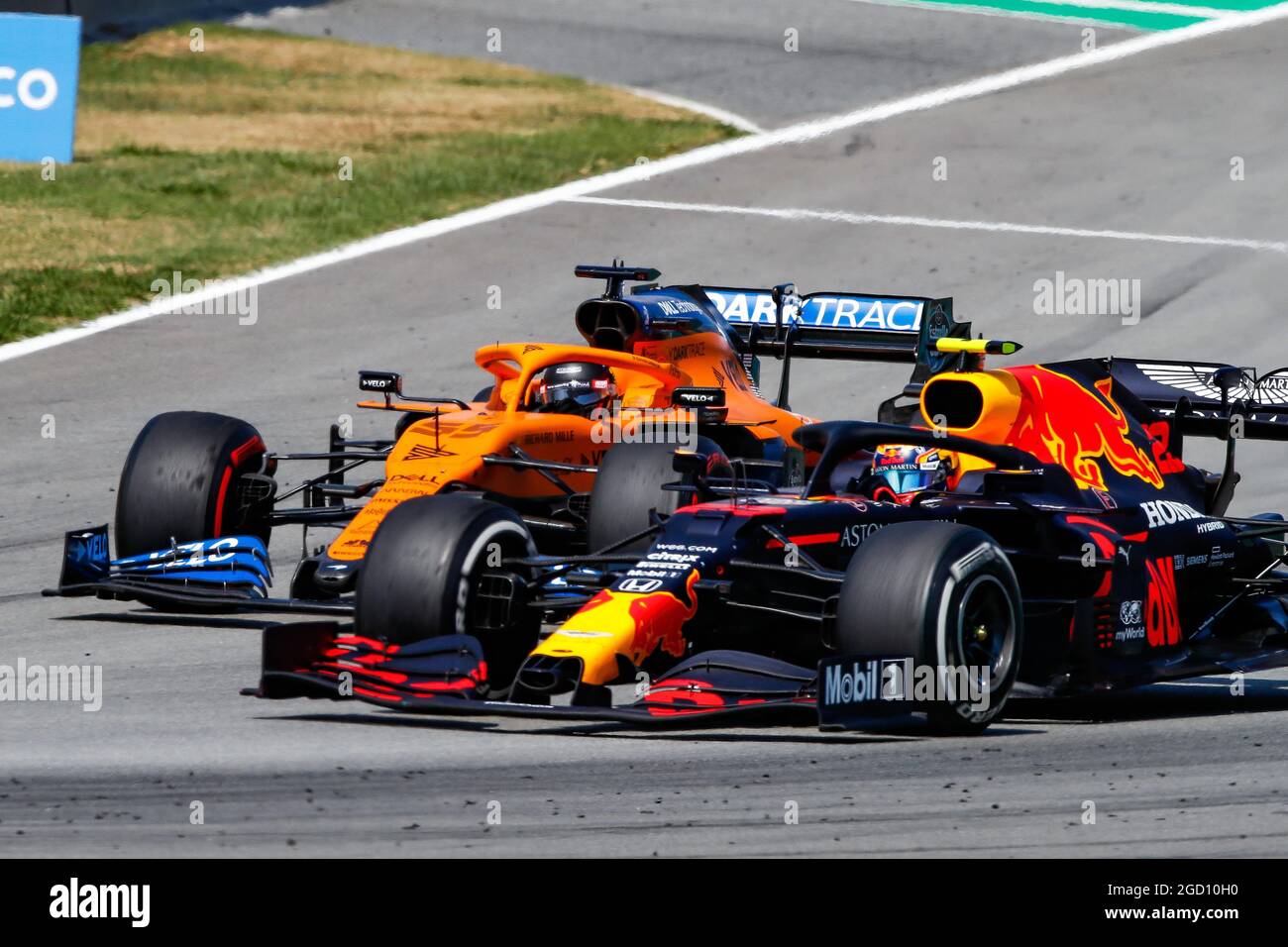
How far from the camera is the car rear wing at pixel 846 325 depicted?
1504cm

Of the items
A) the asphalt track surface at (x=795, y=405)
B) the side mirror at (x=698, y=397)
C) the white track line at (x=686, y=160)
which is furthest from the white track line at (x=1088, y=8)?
the side mirror at (x=698, y=397)

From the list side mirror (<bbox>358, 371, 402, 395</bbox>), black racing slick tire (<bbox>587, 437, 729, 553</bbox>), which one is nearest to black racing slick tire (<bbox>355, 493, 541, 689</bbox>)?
black racing slick tire (<bbox>587, 437, 729, 553</bbox>)

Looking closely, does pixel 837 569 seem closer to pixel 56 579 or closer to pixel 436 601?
pixel 436 601

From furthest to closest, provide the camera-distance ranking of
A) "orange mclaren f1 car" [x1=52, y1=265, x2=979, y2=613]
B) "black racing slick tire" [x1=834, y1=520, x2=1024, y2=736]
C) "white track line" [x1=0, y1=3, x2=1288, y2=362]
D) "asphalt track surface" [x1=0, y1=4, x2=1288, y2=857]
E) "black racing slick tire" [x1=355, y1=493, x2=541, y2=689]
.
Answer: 1. "white track line" [x1=0, y1=3, x2=1288, y2=362]
2. "orange mclaren f1 car" [x1=52, y1=265, x2=979, y2=613]
3. "black racing slick tire" [x1=355, y1=493, x2=541, y2=689]
4. "black racing slick tire" [x1=834, y1=520, x2=1024, y2=736]
5. "asphalt track surface" [x1=0, y1=4, x2=1288, y2=857]

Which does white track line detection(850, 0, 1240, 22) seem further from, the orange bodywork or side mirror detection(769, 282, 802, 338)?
the orange bodywork

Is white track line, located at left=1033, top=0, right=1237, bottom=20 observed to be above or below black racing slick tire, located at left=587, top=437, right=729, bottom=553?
above

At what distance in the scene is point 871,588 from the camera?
30.1 feet

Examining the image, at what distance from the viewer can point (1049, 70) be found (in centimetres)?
3075

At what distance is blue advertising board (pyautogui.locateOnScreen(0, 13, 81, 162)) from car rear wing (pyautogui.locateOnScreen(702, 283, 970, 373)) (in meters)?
11.1

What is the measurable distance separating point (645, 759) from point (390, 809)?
1320 millimetres

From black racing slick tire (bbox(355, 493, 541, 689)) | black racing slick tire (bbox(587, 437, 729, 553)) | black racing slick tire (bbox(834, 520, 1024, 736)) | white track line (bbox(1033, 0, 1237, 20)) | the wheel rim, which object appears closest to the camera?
black racing slick tire (bbox(834, 520, 1024, 736))

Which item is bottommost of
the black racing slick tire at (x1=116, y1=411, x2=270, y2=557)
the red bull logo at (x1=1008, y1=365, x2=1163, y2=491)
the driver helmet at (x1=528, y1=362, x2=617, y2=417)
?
the black racing slick tire at (x1=116, y1=411, x2=270, y2=557)

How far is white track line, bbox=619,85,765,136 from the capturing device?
95.7ft

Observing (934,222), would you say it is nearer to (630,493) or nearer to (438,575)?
(630,493)
